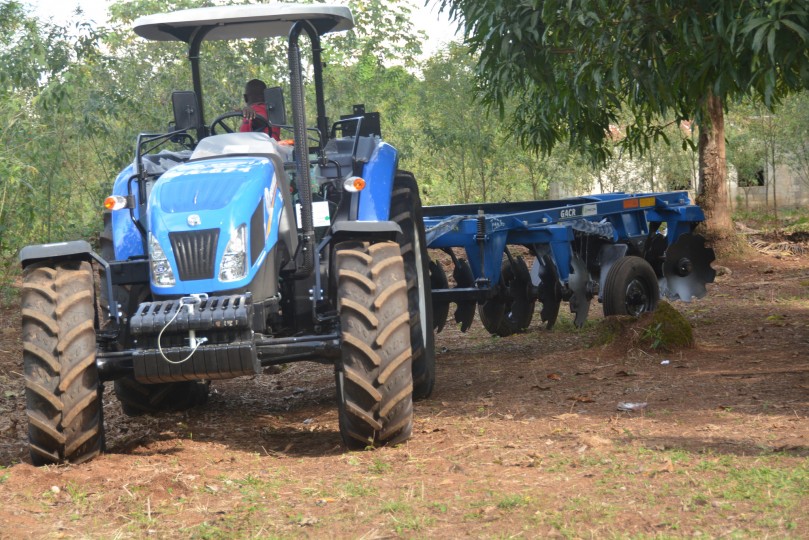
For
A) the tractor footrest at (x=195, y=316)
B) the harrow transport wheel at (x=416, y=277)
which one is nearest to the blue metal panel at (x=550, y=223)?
the harrow transport wheel at (x=416, y=277)

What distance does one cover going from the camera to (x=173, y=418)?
7.38m

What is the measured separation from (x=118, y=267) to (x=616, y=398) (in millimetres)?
3334

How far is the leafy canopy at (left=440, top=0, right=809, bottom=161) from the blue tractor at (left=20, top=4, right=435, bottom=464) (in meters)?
1.83

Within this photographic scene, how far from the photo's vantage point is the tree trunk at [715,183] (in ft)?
56.5

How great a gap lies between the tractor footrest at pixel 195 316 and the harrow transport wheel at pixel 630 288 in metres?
5.33

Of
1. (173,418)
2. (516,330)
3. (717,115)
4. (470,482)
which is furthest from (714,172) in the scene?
A: (470,482)

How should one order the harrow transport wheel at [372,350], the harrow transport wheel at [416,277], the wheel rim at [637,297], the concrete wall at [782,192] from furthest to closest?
the concrete wall at [782,192], the wheel rim at [637,297], the harrow transport wheel at [416,277], the harrow transport wheel at [372,350]

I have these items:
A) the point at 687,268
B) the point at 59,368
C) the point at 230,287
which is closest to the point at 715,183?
the point at 687,268

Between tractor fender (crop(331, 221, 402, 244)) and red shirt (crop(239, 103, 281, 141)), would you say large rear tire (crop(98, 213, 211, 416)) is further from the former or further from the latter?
tractor fender (crop(331, 221, 402, 244))

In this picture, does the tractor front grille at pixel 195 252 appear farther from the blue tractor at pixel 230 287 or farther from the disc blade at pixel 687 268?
the disc blade at pixel 687 268

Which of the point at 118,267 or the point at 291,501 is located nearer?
the point at 291,501

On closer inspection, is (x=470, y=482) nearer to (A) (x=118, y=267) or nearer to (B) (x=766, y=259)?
(A) (x=118, y=267)

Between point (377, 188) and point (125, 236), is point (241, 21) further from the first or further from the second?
point (125, 236)

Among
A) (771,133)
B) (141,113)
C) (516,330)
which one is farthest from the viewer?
(771,133)
